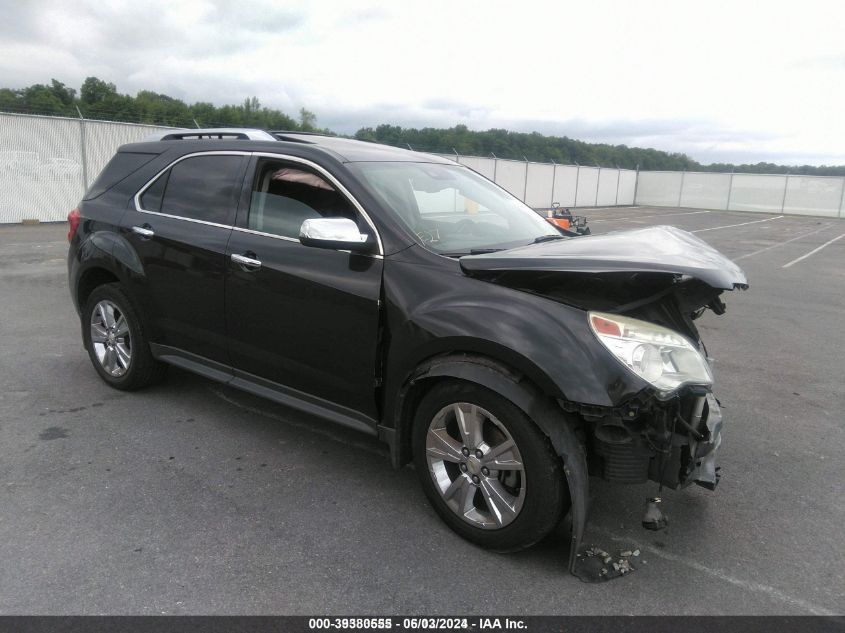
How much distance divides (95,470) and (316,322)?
1544mm

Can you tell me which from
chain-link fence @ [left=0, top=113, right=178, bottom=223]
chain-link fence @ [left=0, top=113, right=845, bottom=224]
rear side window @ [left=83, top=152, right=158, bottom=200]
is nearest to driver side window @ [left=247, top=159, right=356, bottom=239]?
rear side window @ [left=83, top=152, right=158, bottom=200]

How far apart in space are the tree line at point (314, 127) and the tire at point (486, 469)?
11.0 m

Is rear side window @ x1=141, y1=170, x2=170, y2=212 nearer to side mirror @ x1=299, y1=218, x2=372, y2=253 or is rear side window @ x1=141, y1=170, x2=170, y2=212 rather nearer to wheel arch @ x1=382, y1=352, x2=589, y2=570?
side mirror @ x1=299, y1=218, x2=372, y2=253

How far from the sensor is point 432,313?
291 centimetres

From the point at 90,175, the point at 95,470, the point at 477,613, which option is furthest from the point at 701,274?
the point at 90,175

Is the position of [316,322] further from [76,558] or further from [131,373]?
[131,373]

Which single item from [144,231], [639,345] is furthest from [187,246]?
[639,345]

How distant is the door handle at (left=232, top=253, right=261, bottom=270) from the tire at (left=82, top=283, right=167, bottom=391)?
3.81ft

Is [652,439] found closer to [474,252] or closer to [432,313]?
[432,313]

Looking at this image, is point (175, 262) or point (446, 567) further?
point (175, 262)

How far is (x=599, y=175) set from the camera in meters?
45.3

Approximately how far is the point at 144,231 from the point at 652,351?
11.0 feet

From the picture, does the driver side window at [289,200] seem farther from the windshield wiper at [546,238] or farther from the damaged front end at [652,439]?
the damaged front end at [652,439]

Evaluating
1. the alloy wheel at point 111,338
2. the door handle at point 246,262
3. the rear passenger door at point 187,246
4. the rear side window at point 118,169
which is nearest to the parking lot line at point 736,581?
the door handle at point 246,262
